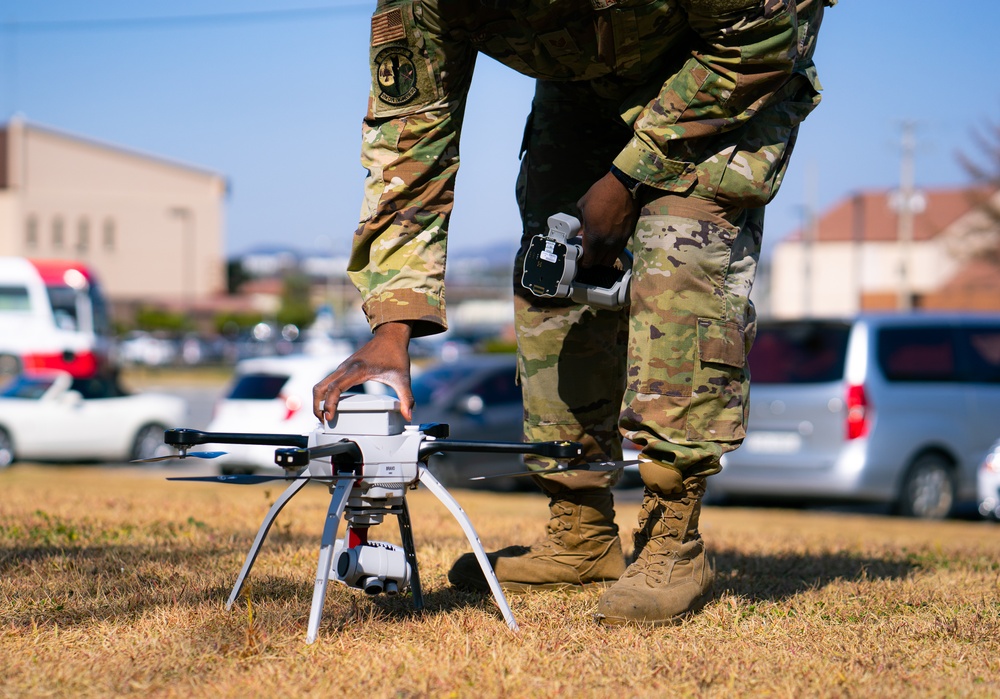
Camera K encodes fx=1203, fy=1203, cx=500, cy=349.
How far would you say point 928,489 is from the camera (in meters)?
10.1

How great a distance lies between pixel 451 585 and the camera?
308cm

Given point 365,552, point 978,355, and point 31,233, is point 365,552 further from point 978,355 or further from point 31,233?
point 31,233

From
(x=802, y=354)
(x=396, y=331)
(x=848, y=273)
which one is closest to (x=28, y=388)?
(x=802, y=354)

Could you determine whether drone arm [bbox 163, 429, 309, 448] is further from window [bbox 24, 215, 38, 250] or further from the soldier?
window [bbox 24, 215, 38, 250]

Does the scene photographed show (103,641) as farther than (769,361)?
No

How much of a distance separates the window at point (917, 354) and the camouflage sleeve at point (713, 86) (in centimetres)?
746

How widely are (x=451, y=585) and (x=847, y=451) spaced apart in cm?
720

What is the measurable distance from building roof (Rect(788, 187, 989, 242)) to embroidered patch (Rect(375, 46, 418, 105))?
86.1m

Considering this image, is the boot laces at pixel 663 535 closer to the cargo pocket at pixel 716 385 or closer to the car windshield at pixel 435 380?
the cargo pocket at pixel 716 385

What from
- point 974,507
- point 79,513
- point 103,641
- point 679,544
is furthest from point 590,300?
point 974,507

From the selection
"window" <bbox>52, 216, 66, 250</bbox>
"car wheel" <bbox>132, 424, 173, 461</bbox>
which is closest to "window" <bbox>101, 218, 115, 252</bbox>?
"window" <bbox>52, 216, 66, 250</bbox>

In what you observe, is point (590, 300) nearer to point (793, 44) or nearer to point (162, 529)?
point (793, 44)

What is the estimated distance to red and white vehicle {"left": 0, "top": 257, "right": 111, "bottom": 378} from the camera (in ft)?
77.1

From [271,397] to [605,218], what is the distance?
10898mm
